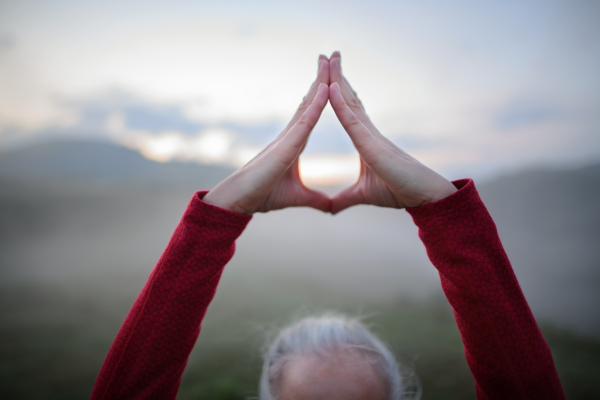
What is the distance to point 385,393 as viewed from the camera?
58 cm

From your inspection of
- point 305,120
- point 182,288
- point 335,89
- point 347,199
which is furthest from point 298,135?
point 182,288

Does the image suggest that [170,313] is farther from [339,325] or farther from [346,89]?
[346,89]

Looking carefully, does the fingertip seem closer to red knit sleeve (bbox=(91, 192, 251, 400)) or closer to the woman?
the woman

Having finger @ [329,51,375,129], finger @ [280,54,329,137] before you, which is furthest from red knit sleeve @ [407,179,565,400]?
finger @ [280,54,329,137]

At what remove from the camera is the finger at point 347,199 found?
0.81 meters

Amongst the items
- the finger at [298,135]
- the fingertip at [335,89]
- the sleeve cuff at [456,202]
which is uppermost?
the fingertip at [335,89]

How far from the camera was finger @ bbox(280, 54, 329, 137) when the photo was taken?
74cm

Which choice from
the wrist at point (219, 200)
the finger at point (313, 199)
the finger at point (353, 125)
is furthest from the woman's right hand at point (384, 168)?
the wrist at point (219, 200)

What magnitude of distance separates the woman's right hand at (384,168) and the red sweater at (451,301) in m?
0.03

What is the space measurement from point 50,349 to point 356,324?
2579 mm

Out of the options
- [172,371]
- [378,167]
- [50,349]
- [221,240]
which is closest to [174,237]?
[221,240]

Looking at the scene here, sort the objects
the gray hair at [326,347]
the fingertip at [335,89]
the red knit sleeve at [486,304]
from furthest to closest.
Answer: the fingertip at [335,89]
the gray hair at [326,347]
the red knit sleeve at [486,304]

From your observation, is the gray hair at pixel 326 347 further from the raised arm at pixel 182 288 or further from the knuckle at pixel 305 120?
the knuckle at pixel 305 120

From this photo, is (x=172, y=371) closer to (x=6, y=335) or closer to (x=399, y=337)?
(x=399, y=337)
